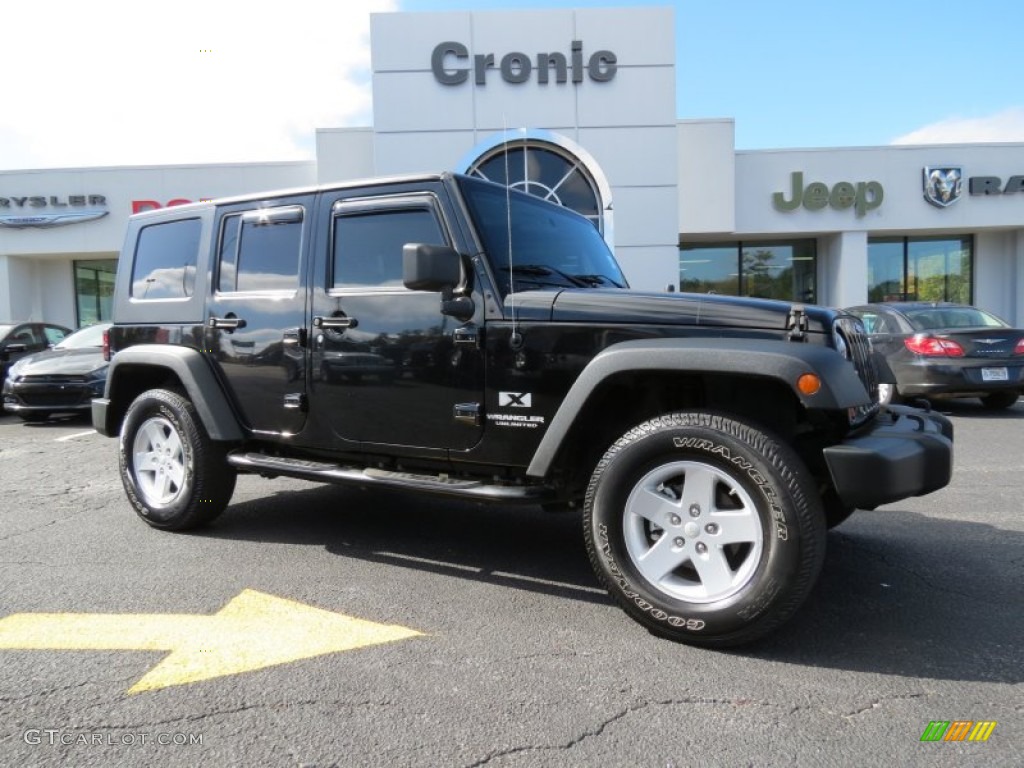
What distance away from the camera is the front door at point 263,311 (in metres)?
4.00

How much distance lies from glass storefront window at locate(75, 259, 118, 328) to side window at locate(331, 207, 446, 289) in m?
21.2

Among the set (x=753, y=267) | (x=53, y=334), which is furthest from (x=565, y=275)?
(x=753, y=267)

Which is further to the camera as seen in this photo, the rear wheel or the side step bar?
the rear wheel

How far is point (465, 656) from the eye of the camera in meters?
2.80

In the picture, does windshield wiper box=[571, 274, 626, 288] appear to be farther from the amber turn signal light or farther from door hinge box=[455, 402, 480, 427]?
the amber turn signal light

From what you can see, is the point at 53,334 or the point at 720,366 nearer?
the point at 720,366

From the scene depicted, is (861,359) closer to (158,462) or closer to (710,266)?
(158,462)

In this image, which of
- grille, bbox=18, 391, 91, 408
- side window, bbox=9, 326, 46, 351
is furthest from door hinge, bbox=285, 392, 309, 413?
side window, bbox=9, 326, 46, 351

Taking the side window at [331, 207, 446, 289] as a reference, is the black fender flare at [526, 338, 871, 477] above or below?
below

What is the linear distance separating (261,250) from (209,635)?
7.27ft

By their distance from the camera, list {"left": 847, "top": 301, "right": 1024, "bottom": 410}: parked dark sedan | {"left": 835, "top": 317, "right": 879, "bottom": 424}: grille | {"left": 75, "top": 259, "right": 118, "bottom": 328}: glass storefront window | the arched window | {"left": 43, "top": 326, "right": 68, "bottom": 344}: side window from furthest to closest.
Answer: {"left": 75, "top": 259, "right": 118, "bottom": 328}: glass storefront window < the arched window < {"left": 43, "top": 326, "right": 68, "bottom": 344}: side window < {"left": 847, "top": 301, "right": 1024, "bottom": 410}: parked dark sedan < {"left": 835, "top": 317, "right": 879, "bottom": 424}: grille

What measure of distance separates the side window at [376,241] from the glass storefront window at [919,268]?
66.3 feet

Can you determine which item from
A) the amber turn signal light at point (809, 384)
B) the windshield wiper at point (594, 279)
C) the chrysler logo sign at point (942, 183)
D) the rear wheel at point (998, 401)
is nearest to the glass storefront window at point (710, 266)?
the chrysler logo sign at point (942, 183)

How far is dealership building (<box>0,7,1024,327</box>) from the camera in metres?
15.8
